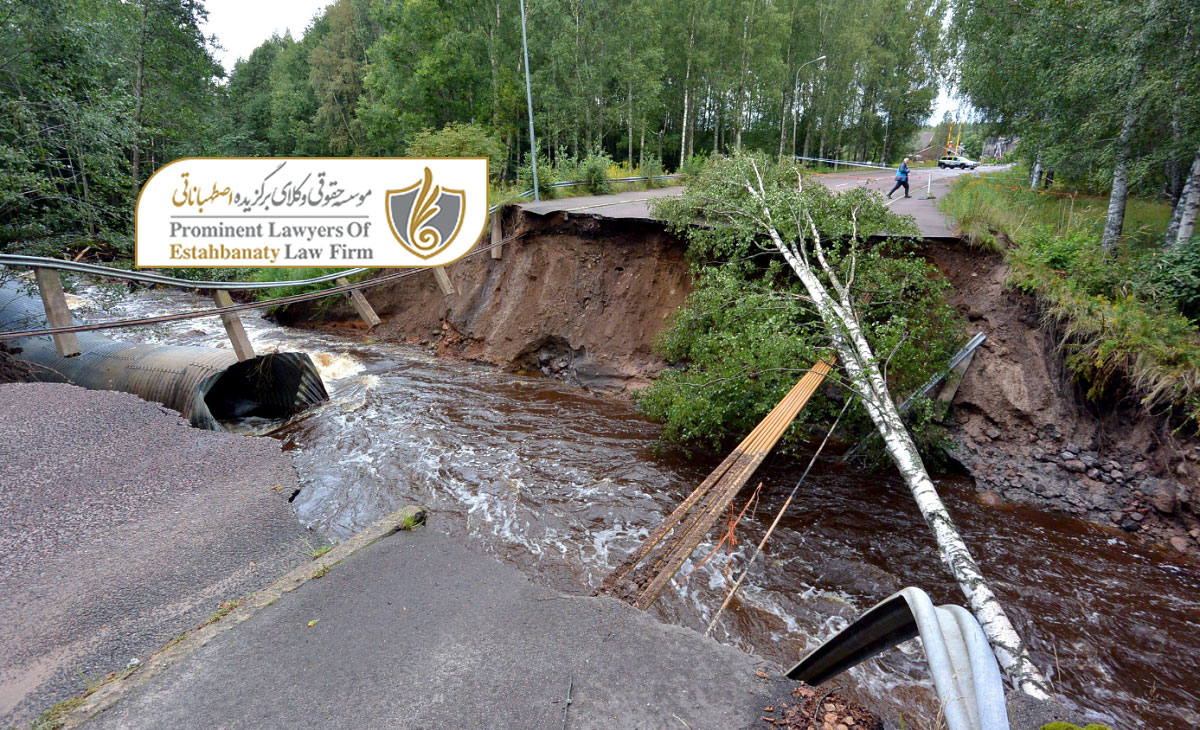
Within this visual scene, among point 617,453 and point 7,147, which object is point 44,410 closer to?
point 617,453

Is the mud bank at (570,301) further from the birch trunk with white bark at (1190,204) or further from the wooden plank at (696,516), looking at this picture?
the birch trunk with white bark at (1190,204)

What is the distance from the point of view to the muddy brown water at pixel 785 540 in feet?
13.4

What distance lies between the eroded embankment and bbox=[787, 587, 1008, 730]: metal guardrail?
230 inches

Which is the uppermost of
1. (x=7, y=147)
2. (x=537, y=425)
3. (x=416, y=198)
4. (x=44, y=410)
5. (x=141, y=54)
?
(x=141, y=54)

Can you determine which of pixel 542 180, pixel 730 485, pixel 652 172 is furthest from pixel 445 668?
pixel 652 172

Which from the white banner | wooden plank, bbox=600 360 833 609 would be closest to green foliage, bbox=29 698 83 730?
wooden plank, bbox=600 360 833 609

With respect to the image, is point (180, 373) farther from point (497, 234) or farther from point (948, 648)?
point (948, 648)

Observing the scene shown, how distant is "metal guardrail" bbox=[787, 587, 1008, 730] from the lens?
142 cm

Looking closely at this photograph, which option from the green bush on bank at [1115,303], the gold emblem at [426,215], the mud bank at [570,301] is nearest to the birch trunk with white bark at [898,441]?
the green bush on bank at [1115,303]

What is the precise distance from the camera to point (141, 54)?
53.9 ft

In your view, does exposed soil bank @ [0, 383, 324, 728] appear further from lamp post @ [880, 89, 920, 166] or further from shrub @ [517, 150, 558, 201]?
lamp post @ [880, 89, 920, 166]

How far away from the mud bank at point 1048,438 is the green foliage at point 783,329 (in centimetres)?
51

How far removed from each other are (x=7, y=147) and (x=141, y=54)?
1147cm

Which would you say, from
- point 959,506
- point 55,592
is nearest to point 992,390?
point 959,506
